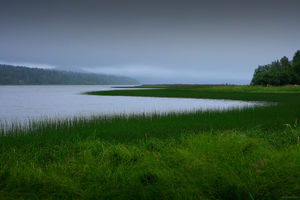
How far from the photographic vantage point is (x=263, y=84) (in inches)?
2859

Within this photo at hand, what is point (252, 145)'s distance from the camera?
7859mm

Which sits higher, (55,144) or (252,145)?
(252,145)

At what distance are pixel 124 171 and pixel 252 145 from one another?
3.98 m

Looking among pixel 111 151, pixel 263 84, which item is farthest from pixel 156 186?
pixel 263 84

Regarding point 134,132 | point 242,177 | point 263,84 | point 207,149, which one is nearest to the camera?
point 242,177

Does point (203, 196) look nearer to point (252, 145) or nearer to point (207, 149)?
point (207, 149)

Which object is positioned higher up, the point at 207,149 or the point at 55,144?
the point at 207,149

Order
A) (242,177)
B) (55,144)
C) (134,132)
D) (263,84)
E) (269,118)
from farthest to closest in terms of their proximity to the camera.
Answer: (263,84) < (269,118) < (134,132) < (55,144) < (242,177)

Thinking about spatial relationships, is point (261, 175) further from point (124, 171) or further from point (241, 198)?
point (124, 171)

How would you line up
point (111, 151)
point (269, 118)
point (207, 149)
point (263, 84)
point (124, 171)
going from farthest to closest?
point (263, 84) < point (269, 118) < point (111, 151) < point (207, 149) < point (124, 171)

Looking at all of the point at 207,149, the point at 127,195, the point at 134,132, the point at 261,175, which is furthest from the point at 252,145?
the point at 134,132

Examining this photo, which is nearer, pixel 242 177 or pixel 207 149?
pixel 242 177

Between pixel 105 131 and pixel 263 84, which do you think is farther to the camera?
pixel 263 84

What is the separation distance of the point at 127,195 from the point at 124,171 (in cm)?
106
